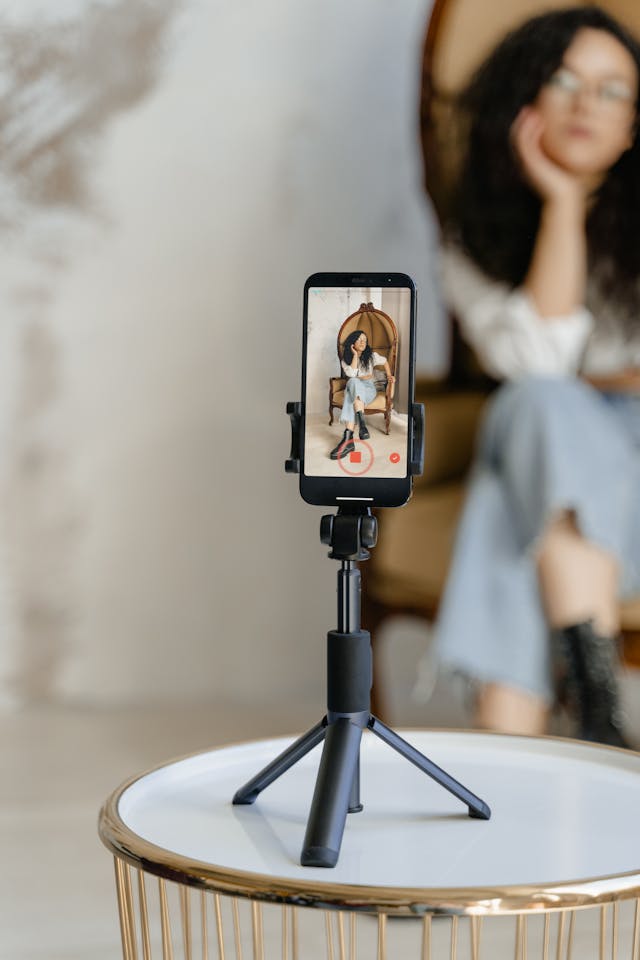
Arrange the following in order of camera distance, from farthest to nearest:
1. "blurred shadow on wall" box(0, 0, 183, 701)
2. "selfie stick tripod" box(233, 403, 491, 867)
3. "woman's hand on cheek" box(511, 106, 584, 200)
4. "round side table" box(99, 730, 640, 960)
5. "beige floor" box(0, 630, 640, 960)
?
1. "blurred shadow on wall" box(0, 0, 183, 701)
2. "woman's hand on cheek" box(511, 106, 584, 200)
3. "beige floor" box(0, 630, 640, 960)
4. "selfie stick tripod" box(233, 403, 491, 867)
5. "round side table" box(99, 730, 640, 960)

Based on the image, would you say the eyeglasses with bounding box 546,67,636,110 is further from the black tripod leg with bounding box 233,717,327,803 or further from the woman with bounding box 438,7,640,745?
the black tripod leg with bounding box 233,717,327,803

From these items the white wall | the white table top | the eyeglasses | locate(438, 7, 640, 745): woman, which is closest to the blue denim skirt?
locate(438, 7, 640, 745): woman

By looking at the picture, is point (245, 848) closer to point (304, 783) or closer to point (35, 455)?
point (304, 783)

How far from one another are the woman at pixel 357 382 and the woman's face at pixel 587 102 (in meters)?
1.14

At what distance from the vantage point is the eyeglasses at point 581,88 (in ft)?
5.47

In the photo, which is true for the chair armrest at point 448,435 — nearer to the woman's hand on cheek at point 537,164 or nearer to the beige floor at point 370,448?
the woman's hand on cheek at point 537,164

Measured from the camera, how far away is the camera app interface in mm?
617

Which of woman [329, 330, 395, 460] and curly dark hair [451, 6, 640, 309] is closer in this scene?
woman [329, 330, 395, 460]

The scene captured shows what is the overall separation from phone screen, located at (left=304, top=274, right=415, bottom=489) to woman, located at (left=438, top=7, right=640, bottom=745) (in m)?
0.81

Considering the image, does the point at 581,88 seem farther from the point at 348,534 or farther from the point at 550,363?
the point at 348,534

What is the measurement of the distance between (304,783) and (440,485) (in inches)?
40.3

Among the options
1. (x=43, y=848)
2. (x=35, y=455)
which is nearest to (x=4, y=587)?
(x=35, y=455)

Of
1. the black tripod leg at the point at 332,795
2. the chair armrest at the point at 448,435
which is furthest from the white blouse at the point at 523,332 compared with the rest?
the black tripod leg at the point at 332,795

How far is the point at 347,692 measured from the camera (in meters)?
0.62
